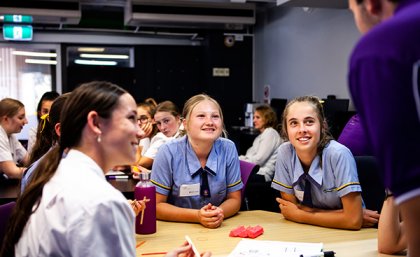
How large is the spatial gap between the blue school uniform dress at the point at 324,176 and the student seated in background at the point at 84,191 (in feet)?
3.66

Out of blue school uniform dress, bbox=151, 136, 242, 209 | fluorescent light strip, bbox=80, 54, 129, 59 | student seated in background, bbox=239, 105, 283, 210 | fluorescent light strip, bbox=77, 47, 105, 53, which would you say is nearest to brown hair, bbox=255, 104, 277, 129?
student seated in background, bbox=239, 105, 283, 210

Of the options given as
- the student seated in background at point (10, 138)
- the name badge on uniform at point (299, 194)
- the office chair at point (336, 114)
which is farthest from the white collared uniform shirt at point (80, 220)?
the office chair at point (336, 114)

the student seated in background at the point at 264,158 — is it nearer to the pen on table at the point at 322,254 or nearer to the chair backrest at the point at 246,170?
the chair backrest at the point at 246,170

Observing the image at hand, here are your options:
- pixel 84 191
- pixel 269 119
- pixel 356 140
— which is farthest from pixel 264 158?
pixel 84 191

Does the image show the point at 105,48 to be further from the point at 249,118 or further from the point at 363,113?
the point at 363,113

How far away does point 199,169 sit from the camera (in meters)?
2.30

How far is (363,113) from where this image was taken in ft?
2.25

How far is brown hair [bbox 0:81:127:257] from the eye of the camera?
1.13m

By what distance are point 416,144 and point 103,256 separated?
70 centimetres

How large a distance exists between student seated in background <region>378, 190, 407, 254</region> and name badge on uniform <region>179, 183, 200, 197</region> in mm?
969

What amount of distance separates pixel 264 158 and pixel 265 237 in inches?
107

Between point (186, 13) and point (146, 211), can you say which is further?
point (186, 13)

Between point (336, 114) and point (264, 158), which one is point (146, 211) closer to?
point (264, 158)

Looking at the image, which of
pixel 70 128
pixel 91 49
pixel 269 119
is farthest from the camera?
pixel 91 49
